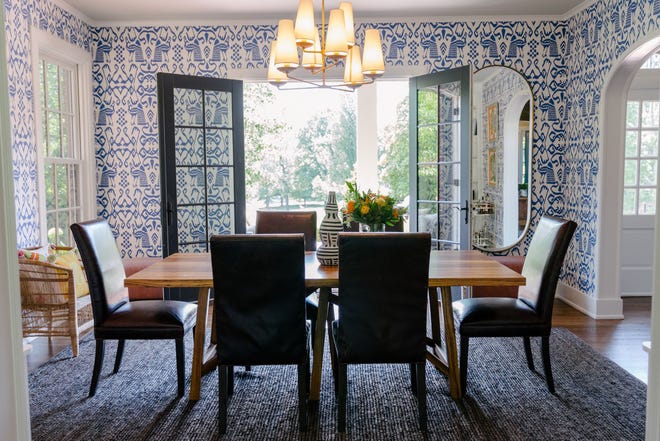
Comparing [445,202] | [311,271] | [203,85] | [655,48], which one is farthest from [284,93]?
[311,271]

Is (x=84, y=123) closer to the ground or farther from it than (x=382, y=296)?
farther from it

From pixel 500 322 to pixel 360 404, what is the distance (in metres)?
0.86

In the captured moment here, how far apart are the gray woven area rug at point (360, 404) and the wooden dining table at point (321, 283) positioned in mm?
152

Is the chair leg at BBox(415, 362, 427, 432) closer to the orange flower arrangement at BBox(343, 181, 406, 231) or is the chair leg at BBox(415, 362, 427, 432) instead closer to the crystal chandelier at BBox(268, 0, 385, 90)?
the orange flower arrangement at BBox(343, 181, 406, 231)

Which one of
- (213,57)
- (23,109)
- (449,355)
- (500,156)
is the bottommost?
(449,355)

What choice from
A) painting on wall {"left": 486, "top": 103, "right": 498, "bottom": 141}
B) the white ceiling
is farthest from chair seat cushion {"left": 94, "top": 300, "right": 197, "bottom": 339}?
painting on wall {"left": 486, "top": 103, "right": 498, "bottom": 141}

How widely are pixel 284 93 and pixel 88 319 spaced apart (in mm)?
5524

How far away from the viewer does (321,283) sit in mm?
2900

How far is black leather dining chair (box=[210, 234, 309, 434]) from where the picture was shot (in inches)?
104

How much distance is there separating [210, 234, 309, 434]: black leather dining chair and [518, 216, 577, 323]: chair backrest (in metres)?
1.32

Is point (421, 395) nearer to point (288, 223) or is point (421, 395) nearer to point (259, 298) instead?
point (259, 298)

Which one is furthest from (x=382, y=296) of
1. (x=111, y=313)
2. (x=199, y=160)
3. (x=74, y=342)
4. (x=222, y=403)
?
(x=199, y=160)

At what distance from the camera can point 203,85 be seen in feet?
16.9

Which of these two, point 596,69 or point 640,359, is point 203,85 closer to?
point 596,69
